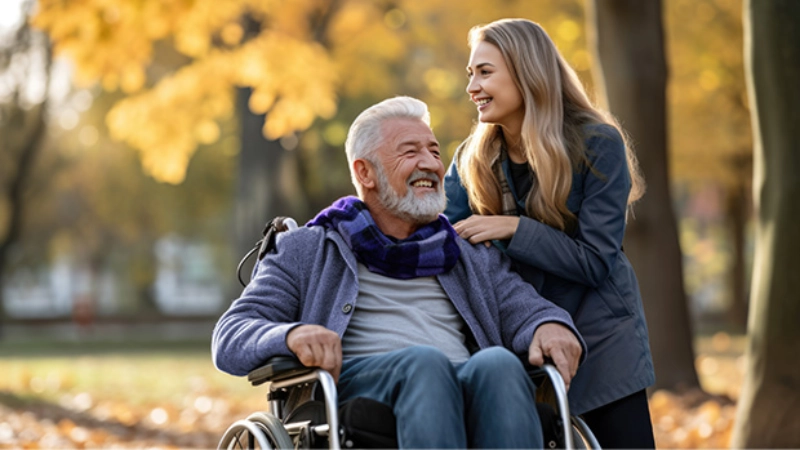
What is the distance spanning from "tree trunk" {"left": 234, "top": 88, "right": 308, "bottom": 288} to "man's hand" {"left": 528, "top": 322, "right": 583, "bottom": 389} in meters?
11.7

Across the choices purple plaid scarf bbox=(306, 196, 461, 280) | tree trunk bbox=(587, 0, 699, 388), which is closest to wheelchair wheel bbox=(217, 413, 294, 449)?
purple plaid scarf bbox=(306, 196, 461, 280)

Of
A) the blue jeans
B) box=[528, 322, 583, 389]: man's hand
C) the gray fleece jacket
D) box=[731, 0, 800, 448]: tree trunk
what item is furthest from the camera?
box=[731, 0, 800, 448]: tree trunk

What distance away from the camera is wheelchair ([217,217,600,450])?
3.10 meters

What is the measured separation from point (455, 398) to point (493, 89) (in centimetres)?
105

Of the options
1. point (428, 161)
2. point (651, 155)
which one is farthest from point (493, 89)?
point (651, 155)

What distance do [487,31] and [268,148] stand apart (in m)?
11.6

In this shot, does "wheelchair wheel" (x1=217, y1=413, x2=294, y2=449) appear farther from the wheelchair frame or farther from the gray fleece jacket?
the gray fleece jacket

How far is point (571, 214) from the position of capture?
3689 mm

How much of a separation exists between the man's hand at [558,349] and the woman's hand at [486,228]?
0.34 meters

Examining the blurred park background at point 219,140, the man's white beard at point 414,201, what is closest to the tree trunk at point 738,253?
the blurred park background at point 219,140

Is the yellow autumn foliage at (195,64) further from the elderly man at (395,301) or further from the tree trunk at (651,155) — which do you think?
the elderly man at (395,301)

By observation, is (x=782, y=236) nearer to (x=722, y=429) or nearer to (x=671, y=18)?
(x=722, y=429)

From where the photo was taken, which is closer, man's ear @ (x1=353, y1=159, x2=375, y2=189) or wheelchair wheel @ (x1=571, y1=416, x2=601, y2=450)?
wheelchair wheel @ (x1=571, y1=416, x2=601, y2=450)

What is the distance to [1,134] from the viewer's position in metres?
22.9
